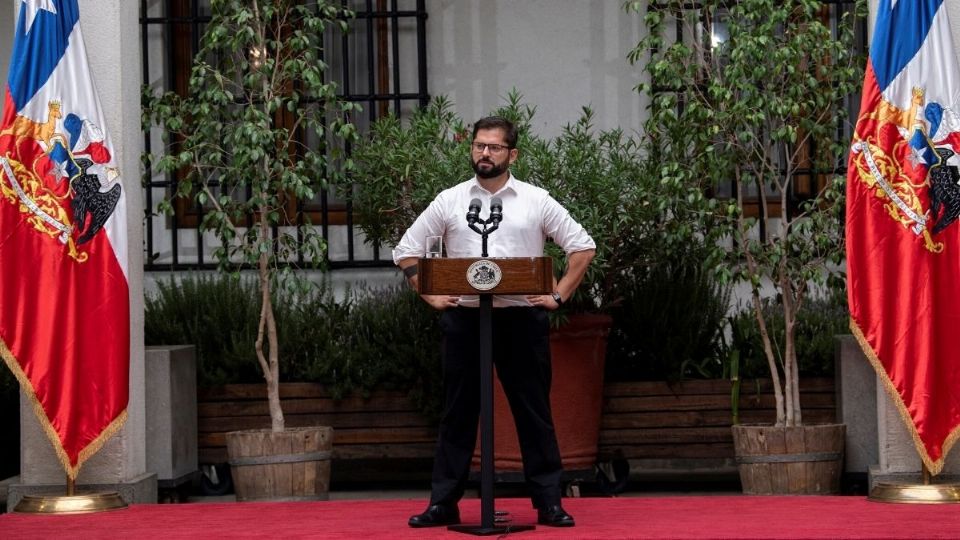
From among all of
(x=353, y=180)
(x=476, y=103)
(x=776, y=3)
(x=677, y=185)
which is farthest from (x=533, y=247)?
(x=476, y=103)

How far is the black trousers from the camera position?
6352mm

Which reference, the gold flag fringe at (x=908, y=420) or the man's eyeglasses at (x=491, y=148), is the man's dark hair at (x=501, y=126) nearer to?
the man's eyeglasses at (x=491, y=148)

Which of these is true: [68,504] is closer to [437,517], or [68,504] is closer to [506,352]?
[437,517]

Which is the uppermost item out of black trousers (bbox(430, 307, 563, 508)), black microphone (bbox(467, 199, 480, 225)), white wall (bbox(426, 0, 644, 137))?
white wall (bbox(426, 0, 644, 137))

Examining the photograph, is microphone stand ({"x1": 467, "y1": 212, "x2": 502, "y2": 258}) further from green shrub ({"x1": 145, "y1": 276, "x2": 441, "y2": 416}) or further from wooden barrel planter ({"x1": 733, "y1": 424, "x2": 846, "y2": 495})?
green shrub ({"x1": 145, "y1": 276, "x2": 441, "y2": 416})

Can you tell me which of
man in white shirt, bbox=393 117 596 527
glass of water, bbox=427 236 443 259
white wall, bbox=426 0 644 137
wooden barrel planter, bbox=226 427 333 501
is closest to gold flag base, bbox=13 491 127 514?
wooden barrel planter, bbox=226 427 333 501

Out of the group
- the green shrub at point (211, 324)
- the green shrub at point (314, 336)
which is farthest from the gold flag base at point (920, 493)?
the green shrub at point (211, 324)

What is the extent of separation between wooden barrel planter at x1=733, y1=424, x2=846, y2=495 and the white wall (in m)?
2.91

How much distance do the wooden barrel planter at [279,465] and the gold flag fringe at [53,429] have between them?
0.95 metres

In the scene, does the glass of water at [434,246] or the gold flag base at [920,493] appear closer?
the glass of water at [434,246]

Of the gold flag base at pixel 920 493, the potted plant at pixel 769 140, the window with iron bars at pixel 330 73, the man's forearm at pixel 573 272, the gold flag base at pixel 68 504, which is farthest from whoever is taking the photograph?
the window with iron bars at pixel 330 73

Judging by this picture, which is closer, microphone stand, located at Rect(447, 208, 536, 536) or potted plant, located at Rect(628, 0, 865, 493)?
microphone stand, located at Rect(447, 208, 536, 536)

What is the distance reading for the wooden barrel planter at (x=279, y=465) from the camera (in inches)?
326

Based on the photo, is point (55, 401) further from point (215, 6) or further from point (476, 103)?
point (476, 103)
